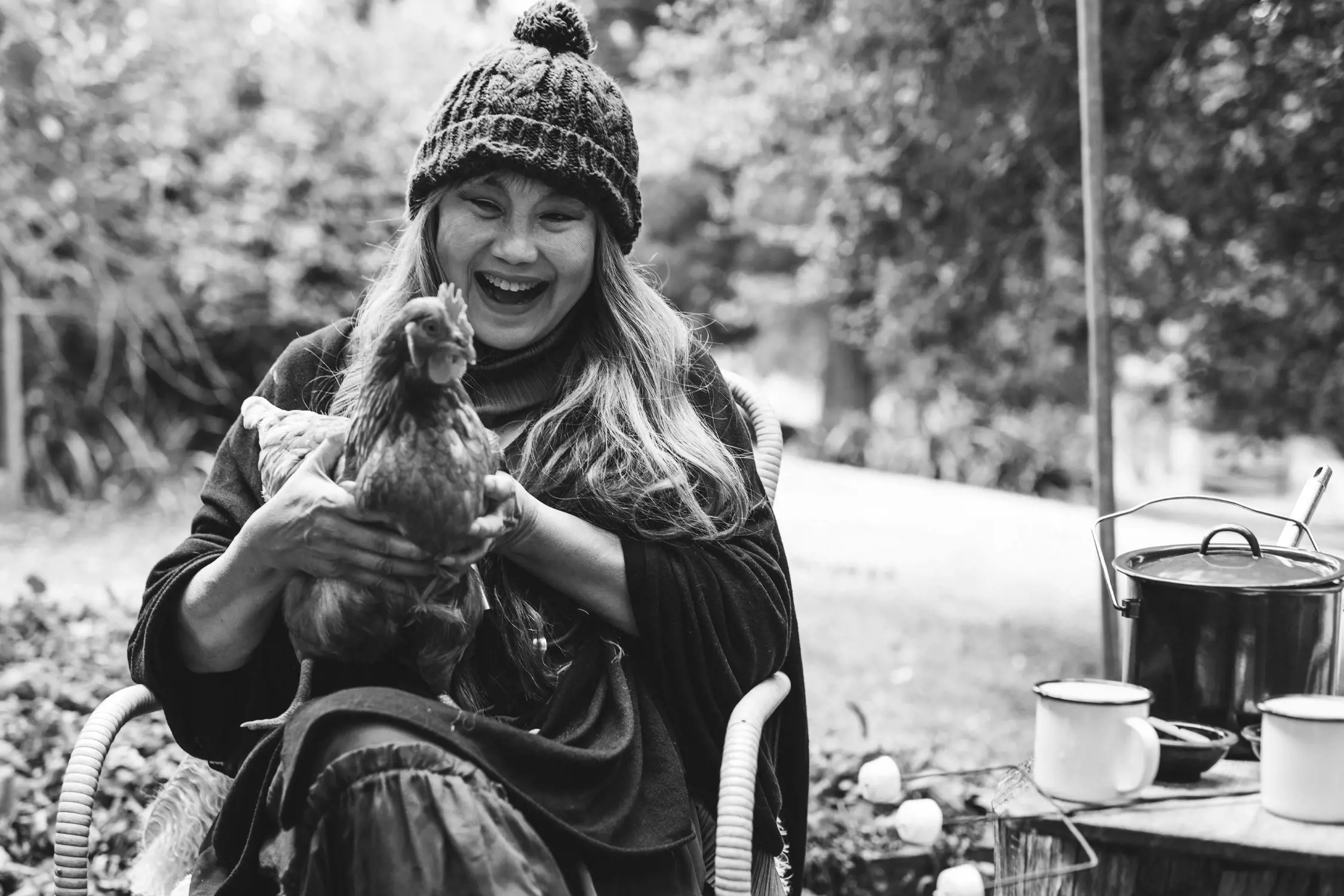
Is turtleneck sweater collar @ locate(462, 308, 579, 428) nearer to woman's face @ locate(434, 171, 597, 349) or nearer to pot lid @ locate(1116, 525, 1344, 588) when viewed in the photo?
woman's face @ locate(434, 171, 597, 349)

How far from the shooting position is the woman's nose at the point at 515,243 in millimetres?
2131

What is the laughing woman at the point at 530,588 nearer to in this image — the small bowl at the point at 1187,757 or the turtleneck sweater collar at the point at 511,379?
the turtleneck sweater collar at the point at 511,379

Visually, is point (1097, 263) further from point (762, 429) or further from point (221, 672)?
point (221, 672)

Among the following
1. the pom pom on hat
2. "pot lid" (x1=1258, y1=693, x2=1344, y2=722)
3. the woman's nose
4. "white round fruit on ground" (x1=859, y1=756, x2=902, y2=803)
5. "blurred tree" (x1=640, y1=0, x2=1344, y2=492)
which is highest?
"blurred tree" (x1=640, y1=0, x2=1344, y2=492)

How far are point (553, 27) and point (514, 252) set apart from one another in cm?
45

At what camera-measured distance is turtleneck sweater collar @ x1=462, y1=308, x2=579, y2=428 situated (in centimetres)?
224

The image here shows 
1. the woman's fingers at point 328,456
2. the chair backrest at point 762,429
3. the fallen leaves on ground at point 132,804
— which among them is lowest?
the fallen leaves on ground at point 132,804

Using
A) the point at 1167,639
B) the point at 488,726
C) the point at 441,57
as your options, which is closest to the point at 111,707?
the point at 488,726

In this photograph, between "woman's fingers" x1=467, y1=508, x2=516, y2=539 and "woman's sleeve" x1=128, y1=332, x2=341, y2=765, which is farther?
"woman's sleeve" x1=128, y1=332, x2=341, y2=765

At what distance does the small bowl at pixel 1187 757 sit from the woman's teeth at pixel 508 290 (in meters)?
1.34

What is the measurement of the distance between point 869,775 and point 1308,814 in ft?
2.60

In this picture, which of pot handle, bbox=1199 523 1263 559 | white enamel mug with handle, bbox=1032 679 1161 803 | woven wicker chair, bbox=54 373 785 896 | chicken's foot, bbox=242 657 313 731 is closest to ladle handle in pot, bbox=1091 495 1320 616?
pot handle, bbox=1199 523 1263 559

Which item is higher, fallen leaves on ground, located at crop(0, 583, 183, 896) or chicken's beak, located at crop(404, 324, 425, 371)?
chicken's beak, located at crop(404, 324, 425, 371)

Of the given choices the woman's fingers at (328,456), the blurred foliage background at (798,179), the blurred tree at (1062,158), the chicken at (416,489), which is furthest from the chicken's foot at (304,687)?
the blurred tree at (1062,158)
